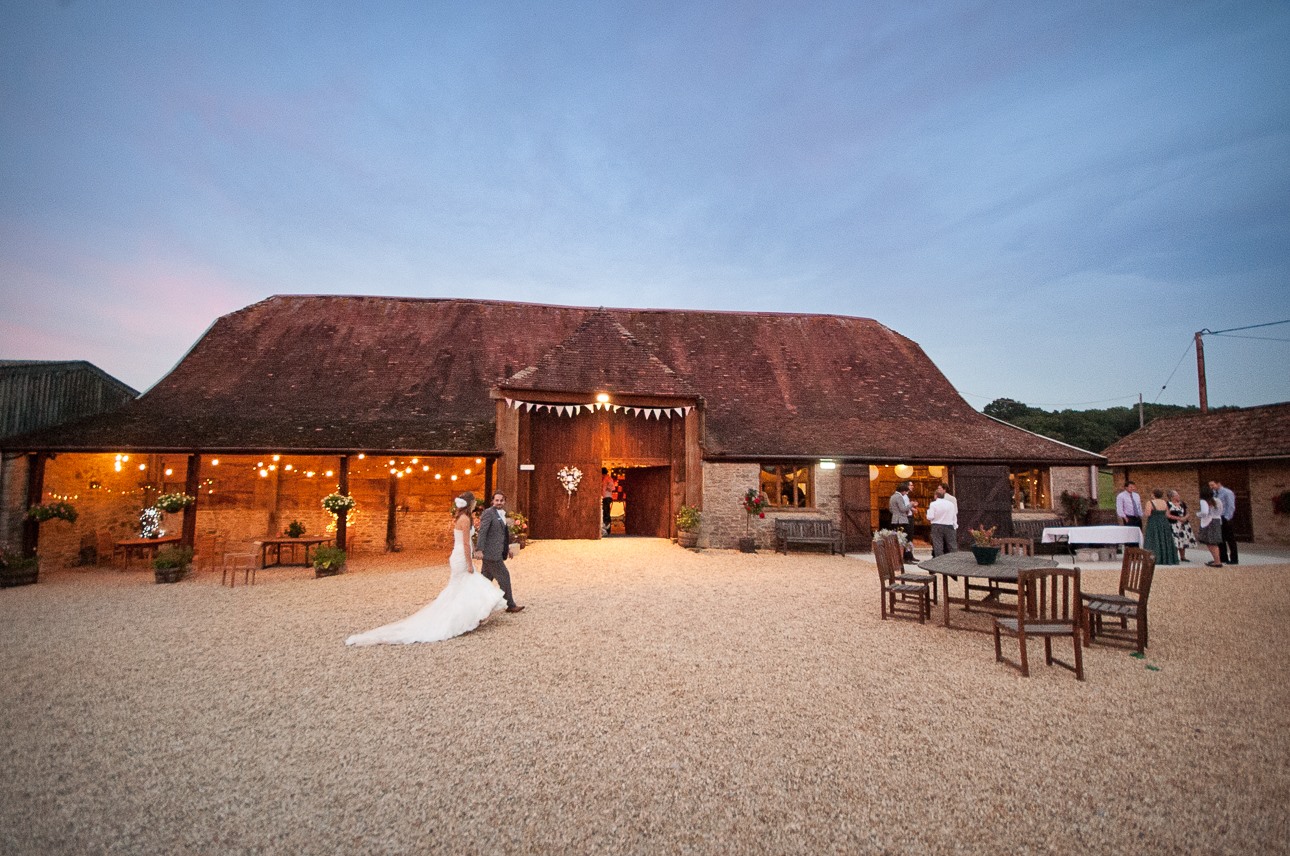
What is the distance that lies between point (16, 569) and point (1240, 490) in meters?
29.2

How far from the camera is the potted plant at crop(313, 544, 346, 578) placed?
12062mm

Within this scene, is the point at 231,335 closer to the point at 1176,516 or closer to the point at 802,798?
the point at 802,798

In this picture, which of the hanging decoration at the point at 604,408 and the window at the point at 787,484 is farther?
the window at the point at 787,484

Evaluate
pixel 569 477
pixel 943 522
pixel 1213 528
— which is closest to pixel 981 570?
pixel 943 522

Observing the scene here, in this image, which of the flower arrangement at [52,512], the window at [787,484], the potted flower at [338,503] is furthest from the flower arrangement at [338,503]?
the window at [787,484]

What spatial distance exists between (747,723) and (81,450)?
14.6 meters

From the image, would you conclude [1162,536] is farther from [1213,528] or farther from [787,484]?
[787,484]

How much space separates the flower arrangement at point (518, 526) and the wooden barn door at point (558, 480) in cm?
136

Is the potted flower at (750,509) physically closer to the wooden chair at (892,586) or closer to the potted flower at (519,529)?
the potted flower at (519,529)

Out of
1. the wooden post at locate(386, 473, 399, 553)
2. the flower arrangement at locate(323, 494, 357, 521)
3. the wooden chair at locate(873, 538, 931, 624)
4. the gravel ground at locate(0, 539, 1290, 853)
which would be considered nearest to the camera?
the gravel ground at locate(0, 539, 1290, 853)

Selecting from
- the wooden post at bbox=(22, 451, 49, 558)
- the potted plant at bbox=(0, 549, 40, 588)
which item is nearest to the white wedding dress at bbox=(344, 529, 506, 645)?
the potted plant at bbox=(0, 549, 40, 588)

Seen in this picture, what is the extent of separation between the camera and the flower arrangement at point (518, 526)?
1363cm

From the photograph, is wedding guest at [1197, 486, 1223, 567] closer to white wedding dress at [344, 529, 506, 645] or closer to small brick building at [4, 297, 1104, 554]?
small brick building at [4, 297, 1104, 554]

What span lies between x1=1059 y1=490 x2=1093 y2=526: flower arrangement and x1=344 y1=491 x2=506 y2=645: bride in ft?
48.6
